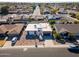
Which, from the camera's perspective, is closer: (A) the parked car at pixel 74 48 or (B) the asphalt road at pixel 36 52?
(B) the asphalt road at pixel 36 52

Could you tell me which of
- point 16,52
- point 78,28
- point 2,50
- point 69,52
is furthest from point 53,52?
point 78,28

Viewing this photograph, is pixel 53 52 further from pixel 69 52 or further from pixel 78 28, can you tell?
pixel 78 28

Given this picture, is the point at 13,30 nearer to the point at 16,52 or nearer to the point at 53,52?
the point at 16,52

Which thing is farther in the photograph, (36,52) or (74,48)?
(74,48)

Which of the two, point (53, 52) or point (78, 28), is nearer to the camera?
point (53, 52)

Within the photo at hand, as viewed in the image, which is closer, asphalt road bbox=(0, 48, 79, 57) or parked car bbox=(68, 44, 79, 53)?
asphalt road bbox=(0, 48, 79, 57)

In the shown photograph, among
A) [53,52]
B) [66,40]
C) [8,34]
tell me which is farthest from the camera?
[8,34]

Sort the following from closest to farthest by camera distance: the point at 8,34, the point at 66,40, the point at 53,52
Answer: the point at 53,52 → the point at 66,40 → the point at 8,34
